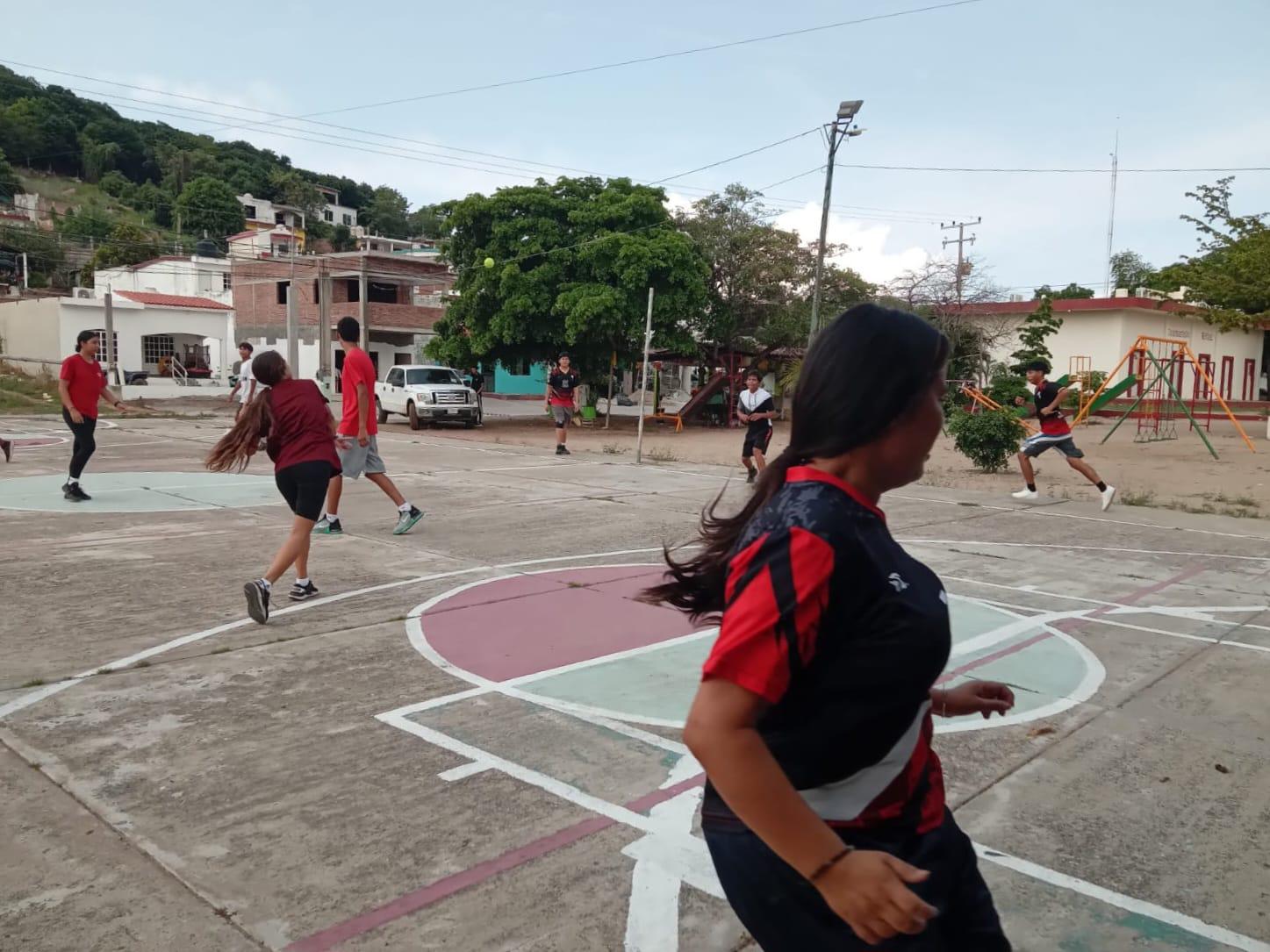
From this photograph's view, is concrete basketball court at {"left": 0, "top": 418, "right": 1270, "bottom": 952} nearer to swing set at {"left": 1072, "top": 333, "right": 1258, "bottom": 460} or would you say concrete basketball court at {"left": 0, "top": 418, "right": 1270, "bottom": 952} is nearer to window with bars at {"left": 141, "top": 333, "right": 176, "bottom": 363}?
swing set at {"left": 1072, "top": 333, "right": 1258, "bottom": 460}

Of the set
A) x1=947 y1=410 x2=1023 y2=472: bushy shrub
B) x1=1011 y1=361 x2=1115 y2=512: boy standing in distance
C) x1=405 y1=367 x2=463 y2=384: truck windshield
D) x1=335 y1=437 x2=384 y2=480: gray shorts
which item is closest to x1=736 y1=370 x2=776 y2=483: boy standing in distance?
x1=1011 y1=361 x2=1115 y2=512: boy standing in distance

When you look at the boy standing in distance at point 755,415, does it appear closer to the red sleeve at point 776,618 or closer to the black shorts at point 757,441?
the black shorts at point 757,441

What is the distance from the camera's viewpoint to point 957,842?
1710mm

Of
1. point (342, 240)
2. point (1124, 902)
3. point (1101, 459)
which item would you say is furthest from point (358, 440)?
point (342, 240)

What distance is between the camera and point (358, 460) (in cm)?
893

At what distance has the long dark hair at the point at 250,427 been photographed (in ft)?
20.0

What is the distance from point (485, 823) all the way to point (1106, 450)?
78.6ft

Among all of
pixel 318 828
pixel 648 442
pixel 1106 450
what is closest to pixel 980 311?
pixel 1106 450

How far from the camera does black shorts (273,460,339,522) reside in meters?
6.24

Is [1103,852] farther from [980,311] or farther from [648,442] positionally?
[980,311]

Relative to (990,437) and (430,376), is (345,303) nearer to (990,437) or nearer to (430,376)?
(430,376)

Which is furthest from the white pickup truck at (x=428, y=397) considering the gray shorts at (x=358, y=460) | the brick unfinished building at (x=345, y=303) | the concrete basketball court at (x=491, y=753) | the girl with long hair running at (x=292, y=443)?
the girl with long hair running at (x=292, y=443)

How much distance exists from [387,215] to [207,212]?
32696 mm

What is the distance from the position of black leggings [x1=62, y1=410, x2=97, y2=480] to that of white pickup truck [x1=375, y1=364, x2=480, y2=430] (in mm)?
16465
